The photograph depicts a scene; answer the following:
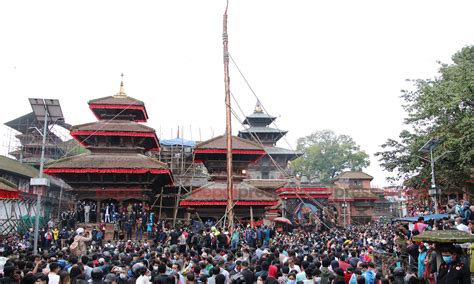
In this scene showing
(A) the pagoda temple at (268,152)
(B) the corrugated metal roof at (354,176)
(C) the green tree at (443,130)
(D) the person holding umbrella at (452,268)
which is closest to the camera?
(D) the person holding umbrella at (452,268)

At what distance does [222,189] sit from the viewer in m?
27.9

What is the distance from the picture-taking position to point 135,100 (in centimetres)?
3209

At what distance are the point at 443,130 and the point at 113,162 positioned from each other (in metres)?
23.8

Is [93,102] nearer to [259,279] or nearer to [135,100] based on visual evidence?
[135,100]

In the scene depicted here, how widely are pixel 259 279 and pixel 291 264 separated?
227 centimetres

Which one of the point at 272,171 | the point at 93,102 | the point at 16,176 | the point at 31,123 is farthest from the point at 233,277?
the point at 31,123

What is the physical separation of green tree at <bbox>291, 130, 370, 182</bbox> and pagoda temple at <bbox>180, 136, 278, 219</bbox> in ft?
131

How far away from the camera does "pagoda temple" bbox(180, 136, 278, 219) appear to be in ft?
88.0

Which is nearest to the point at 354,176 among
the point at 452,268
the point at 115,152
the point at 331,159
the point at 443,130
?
the point at 331,159

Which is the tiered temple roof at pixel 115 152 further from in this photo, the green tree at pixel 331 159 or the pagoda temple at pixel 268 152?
the green tree at pixel 331 159

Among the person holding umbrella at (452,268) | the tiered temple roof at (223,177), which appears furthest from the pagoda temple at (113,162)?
the person holding umbrella at (452,268)

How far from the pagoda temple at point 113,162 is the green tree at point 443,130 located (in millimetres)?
19245

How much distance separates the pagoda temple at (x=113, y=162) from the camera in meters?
26.7

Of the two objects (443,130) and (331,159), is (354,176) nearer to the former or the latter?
(331,159)
